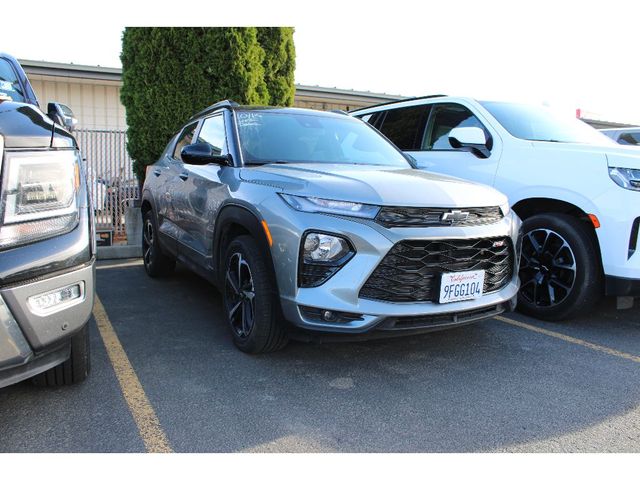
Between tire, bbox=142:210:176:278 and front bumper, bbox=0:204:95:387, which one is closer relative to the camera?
front bumper, bbox=0:204:95:387

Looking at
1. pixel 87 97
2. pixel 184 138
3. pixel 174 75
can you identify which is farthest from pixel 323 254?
pixel 87 97

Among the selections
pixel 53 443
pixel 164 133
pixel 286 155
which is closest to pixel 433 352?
pixel 286 155

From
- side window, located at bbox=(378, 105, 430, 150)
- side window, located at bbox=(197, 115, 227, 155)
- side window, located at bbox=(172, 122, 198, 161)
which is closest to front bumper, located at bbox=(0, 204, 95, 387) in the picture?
side window, located at bbox=(197, 115, 227, 155)

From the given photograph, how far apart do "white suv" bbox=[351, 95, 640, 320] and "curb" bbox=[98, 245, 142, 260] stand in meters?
4.36

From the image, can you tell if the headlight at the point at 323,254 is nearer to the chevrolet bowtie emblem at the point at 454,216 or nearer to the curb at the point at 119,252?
the chevrolet bowtie emblem at the point at 454,216

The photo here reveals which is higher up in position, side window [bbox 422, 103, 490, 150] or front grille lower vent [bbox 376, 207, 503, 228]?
side window [bbox 422, 103, 490, 150]

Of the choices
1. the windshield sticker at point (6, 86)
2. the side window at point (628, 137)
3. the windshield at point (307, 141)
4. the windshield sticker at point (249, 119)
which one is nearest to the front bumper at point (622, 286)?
the windshield at point (307, 141)

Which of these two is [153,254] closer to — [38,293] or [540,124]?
[38,293]

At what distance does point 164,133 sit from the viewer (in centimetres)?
761

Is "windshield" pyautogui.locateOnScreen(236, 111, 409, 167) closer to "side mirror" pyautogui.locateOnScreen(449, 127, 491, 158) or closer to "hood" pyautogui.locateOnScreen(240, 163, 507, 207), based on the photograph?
"hood" pyautogui.locateOnScreen(240, 163, 507, 207)

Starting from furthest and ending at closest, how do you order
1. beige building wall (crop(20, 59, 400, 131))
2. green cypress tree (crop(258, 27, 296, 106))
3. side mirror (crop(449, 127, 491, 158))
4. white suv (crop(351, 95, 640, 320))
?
beige building wall (crop(20, 59, 400, 131))
green cypress tree (crop(258, 27, 296, 106))
side mirror (crop(449, 127, 491, 158))
white suv (crop(351, 95, 640, 320))

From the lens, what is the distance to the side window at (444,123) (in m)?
4.93

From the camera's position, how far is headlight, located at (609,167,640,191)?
3.57 metres

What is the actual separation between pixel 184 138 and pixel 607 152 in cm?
372
